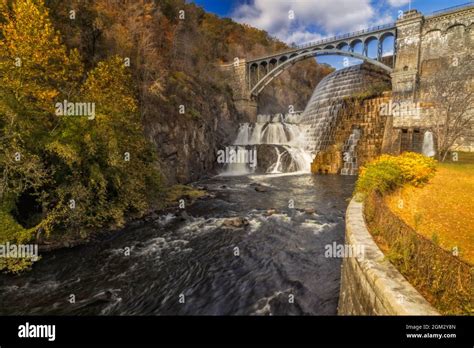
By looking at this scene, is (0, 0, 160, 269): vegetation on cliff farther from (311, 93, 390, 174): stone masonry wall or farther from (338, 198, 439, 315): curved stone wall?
(311, 93, 390, 174): stone masonry wall

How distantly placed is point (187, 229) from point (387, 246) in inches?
368

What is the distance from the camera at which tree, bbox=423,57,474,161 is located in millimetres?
24516

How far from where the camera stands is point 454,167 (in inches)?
664

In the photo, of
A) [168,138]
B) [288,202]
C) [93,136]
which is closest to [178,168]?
[168,138]

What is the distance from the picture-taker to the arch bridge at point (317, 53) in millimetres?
35250

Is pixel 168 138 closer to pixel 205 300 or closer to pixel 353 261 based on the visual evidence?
pixel 205 300

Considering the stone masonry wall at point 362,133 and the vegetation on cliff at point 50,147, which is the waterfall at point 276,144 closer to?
the stone masonry wall at point 362,133

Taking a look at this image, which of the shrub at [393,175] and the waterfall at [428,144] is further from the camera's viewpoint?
the waterfall at [428,144]

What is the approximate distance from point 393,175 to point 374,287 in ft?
29.2

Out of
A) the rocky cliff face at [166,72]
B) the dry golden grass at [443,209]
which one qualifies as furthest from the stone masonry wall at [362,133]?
the dry golden grass at [443,209]

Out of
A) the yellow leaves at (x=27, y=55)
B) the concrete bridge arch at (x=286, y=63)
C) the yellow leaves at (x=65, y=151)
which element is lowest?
the yellow leaves at (x=65, y=151)

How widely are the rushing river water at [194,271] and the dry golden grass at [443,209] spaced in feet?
9.61

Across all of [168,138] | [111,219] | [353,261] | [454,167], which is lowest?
[111,219]
